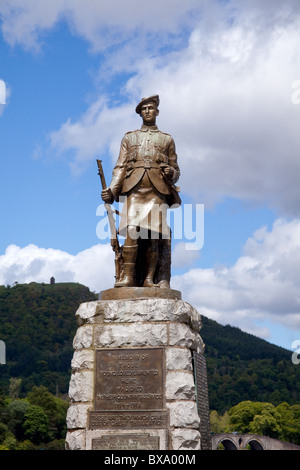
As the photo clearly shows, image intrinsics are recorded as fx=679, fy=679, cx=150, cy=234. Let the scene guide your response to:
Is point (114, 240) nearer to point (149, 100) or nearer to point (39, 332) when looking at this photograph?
point (149, 100)

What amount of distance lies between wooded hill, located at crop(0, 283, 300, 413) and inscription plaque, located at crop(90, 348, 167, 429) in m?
90.8

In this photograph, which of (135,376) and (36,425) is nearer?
(135,376)

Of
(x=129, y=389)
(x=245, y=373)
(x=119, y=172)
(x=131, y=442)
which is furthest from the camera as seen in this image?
→ (x=245, y=373)

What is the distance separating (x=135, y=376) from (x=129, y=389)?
23 centimetres

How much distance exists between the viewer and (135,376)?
11.1 meters

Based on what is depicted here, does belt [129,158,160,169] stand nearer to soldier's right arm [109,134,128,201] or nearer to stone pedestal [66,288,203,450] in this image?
soldier's right arm [109,134,128,201]

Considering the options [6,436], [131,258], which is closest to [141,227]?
[131,258]

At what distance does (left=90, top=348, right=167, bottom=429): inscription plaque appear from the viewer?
1090 cm

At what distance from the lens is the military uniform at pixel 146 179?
12.5 m

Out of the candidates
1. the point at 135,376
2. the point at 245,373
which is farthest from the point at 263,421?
the point at 135,376

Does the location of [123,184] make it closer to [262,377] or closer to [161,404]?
[161,404]

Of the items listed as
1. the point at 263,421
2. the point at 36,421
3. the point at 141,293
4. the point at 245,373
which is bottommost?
the point at 141,293
